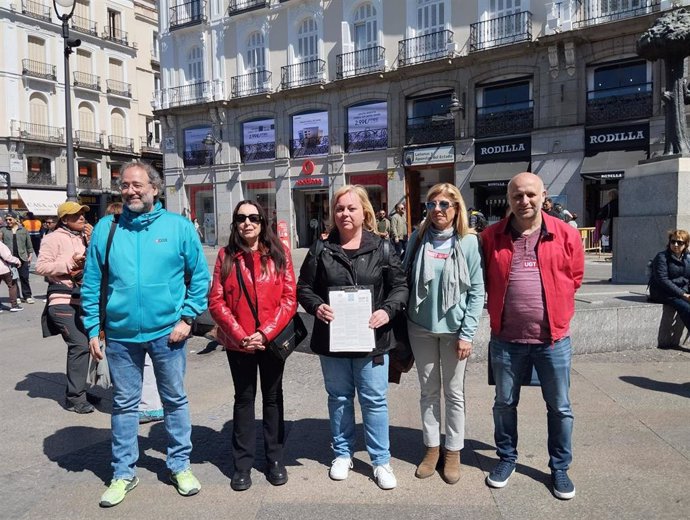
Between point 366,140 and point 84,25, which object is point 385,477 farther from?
point 84,25

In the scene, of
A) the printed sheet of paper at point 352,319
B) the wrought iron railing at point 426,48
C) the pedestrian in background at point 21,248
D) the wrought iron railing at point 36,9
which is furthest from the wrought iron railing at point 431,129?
the wrought iron railing at point 36,9

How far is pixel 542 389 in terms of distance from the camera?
3361mm

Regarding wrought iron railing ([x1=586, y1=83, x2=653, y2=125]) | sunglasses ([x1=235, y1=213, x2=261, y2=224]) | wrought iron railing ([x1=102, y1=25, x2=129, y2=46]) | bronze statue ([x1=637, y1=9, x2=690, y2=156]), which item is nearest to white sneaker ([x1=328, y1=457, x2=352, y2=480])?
sunglasses ([x1=235, y1=213, x2=261, y2=224])

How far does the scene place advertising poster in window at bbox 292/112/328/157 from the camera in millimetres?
26594

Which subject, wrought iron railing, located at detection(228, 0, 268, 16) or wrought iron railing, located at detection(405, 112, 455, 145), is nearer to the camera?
wrought iron railing, located at detection(405, 112, 455, 145)

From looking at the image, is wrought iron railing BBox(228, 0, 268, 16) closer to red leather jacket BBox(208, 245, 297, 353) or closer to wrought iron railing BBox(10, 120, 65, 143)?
wrought iron railing BBox(10, 120, 65, 143)

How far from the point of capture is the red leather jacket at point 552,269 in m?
3.23

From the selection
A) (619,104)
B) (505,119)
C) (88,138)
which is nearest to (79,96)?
(88,138)

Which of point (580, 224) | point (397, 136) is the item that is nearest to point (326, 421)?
point (580, 224)

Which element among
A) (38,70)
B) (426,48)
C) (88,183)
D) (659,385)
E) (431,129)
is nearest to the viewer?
(659,385)

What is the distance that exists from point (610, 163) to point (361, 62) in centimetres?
1169

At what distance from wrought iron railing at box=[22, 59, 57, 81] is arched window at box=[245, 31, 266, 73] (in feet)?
59.2

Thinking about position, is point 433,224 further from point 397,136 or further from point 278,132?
point 278,132

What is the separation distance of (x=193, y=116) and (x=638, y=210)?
87.6ft
